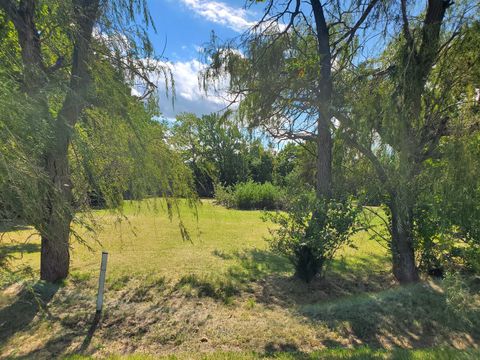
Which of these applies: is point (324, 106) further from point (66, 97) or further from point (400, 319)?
point (66, 97)

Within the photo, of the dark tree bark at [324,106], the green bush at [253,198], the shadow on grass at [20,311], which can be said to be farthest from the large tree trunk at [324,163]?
the green bush at [253,198]

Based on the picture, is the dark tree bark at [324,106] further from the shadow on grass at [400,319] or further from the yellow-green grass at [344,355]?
the yellow-green grass at [344,355]

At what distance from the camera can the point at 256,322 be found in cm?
439

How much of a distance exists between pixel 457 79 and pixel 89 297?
18.9ft

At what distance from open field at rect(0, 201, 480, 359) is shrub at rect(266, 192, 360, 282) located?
413mm

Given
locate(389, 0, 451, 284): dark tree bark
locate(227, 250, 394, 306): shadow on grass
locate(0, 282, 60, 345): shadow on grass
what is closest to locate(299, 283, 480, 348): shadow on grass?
locate(227, 250, 394, 306): shadow on grass

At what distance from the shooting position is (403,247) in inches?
222

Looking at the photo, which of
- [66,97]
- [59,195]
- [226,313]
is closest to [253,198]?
[226,313]

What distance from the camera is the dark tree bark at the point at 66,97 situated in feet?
8.48

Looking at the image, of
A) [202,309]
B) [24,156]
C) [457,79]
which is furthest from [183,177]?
[457,79]

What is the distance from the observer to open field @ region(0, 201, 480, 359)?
149 inches

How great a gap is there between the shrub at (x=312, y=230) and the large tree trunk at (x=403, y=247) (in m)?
0.70

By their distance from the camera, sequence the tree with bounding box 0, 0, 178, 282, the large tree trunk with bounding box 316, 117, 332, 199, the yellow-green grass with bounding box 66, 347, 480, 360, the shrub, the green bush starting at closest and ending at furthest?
the tree with bounding box 0, 0, 178, 282 → the yellow-green grass with bounding box 66, 347, 480, 360 → the shrub → the large tree trunk with bounding box 316, 117, 332, 199 → the green bush

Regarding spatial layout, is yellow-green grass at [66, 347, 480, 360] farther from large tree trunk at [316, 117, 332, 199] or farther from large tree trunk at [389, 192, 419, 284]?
large tree trunk at [316, 117, 332, 199]
